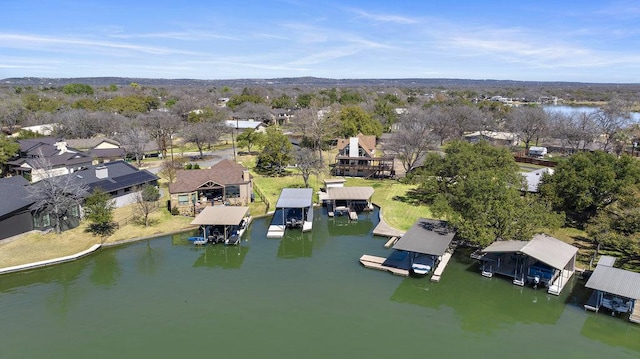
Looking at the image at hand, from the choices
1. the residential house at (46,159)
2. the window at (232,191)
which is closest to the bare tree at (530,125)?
the window at (232,191)

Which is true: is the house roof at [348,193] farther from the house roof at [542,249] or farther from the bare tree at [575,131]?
the bare tree at [575,131]

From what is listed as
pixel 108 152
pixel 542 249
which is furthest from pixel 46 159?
pixel 542 249

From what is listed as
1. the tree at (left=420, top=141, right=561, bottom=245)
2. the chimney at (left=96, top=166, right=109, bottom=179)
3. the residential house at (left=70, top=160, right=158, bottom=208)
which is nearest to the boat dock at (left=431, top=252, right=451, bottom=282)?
the tree at (left=420, top=141, right=561, bottom=245)

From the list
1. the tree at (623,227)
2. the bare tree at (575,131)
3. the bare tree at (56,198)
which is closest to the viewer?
the tree at (623,227)

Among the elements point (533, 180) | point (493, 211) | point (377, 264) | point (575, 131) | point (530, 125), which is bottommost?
point (377, 264)

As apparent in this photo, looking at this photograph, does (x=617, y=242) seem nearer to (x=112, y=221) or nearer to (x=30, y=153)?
(x=112, y=221)

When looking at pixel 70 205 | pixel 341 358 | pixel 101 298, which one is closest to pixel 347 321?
pixel 341 358

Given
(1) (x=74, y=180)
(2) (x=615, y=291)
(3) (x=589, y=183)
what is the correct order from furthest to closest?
(1) (x=74, y=180) < (3) (x=589, y=183) < (2) (x=615, y=291)

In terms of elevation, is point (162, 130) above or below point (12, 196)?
above

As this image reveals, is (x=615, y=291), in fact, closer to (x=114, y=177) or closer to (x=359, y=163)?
(x=359, y=163)
